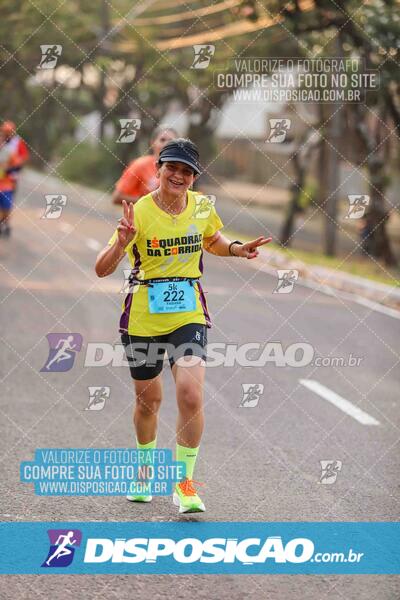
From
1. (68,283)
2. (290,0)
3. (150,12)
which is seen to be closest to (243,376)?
(68,283)

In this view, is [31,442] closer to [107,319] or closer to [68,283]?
[107,319]

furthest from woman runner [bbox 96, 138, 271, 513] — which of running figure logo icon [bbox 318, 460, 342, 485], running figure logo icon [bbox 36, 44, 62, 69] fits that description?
running figure logo icon [bbox 36, 44, 62, 69]

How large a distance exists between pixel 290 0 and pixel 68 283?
9.06 metres

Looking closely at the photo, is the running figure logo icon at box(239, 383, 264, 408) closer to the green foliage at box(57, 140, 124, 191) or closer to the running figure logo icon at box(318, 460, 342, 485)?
the running figure logo icon at box(318, 460, 342, 485)

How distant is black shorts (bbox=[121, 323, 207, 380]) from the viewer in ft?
21.9

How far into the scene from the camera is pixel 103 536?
6121 mm

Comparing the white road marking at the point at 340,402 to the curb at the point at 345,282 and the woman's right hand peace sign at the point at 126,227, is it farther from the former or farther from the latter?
the curb at the point at 345,282

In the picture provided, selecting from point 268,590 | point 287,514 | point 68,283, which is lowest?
point 268,590

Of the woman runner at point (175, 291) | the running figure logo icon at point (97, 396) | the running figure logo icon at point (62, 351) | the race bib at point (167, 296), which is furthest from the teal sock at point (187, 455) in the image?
the running figure logo icon at point (62, 351)

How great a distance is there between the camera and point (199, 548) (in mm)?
5961

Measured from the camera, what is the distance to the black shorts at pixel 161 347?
6.68m

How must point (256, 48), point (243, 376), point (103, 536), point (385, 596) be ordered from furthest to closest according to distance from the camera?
point (256, 48), point (243, 376), point (103, 536), point (385, 596)

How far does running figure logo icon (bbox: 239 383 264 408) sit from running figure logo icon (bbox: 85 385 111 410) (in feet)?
3.46

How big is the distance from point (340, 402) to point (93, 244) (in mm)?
15574
